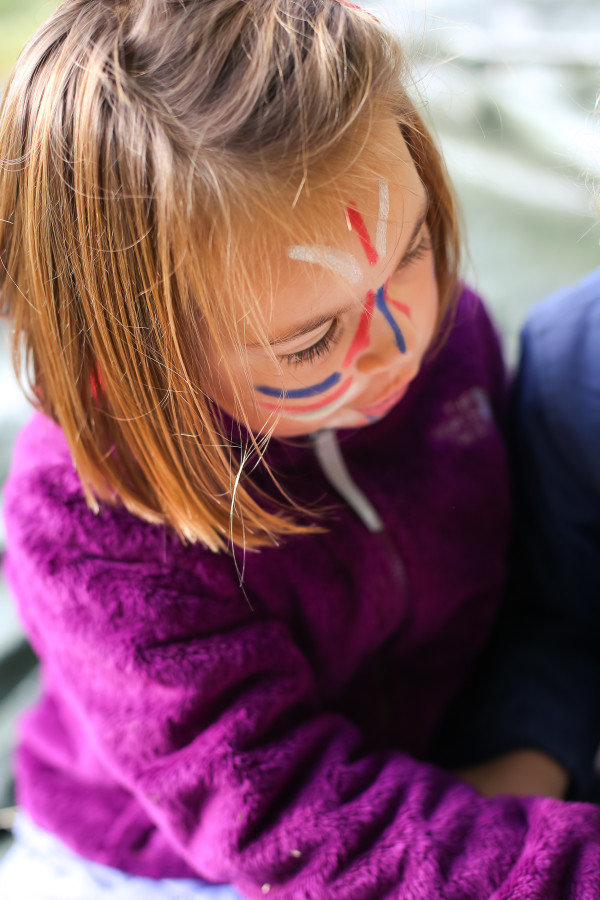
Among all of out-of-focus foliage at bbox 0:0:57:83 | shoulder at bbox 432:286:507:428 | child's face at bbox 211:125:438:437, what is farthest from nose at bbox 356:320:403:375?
out-of-focus foliage at bbox 0:0:57:83

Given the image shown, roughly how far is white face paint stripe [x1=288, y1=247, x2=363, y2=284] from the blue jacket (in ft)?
0.99

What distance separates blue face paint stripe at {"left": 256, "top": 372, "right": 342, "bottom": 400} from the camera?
0.47 metres

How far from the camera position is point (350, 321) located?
1.50 ft

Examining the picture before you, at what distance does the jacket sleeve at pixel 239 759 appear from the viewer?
484mm

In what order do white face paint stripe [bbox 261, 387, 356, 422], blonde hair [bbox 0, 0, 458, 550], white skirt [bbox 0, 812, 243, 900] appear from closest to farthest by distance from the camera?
blonde hair [bbox 0, 0, 458, 550]
white face paint stripe [bbox 261, 387, 356, 422]
white skirt [bbox 0, 812, 243, 900]

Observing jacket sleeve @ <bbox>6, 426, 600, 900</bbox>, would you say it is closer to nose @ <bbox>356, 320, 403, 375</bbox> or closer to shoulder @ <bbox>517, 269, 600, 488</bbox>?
nose @ <bbox>356, 320, 403, 375</bbox>

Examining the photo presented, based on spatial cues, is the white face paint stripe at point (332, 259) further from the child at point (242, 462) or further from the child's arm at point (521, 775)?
the child's arm at point (521, 775)

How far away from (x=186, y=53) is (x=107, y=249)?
10 centimetres

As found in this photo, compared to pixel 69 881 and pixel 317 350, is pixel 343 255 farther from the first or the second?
pixel 69 881

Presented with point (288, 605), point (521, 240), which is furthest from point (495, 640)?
point (521, 240)

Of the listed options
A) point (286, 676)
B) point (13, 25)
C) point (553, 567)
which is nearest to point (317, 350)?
point (286, 676)

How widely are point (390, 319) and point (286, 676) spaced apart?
26cm

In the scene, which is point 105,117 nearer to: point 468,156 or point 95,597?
point 95,597

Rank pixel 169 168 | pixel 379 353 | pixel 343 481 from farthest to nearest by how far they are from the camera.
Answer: pixel 343 481, pixel 379 353, pixel 169 168
